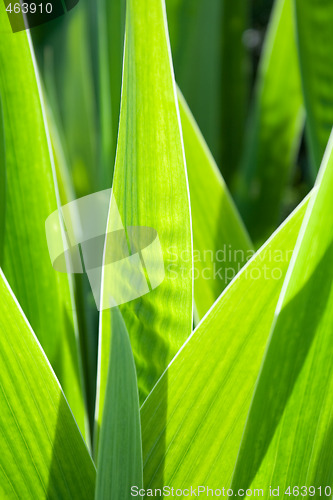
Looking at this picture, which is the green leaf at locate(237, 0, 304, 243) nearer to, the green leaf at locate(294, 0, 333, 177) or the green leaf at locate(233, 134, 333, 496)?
the green leaf at locate(294, 0, 333, 177)

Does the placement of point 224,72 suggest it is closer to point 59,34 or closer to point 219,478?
point 59,34

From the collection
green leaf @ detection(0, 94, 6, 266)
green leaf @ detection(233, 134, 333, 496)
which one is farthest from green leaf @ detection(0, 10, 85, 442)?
green leaf @ detection(233, 134, 333, 496)

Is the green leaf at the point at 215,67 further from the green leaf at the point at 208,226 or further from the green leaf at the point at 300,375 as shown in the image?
the green leaf at the point at 300,375

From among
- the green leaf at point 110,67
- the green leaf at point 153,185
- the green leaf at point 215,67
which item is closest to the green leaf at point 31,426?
the green leaf at point 153,185

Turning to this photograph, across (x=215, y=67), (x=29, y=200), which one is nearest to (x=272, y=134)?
(x=215, y=67)

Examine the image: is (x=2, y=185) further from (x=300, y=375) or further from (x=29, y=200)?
(x=300, y=375)
